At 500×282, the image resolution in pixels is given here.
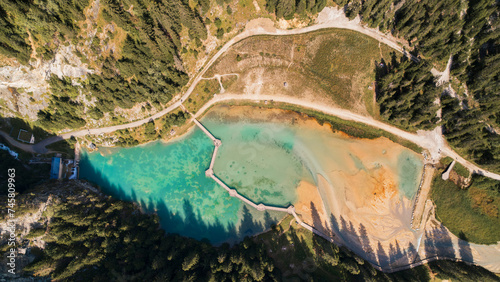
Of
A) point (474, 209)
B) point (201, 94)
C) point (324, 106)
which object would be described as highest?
point (201, 94)

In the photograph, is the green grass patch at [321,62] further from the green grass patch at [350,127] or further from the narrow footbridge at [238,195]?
the narrow footbridge at [238,195]

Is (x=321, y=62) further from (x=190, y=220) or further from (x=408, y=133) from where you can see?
(x=190, y=220)

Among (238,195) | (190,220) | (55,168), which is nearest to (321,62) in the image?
(238,195)

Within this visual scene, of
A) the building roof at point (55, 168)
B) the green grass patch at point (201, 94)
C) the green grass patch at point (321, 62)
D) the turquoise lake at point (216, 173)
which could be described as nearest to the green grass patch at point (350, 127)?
the green grass patch at point (321, 62)

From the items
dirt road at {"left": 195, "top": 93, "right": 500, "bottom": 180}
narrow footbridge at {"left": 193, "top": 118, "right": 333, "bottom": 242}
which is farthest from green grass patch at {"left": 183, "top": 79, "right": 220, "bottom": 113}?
dirt road at {"left": 195, "top": 93, "right": 500, "bottom": 180}

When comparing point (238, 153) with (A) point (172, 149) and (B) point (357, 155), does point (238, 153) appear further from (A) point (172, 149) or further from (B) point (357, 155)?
(B) point (357, 155)
